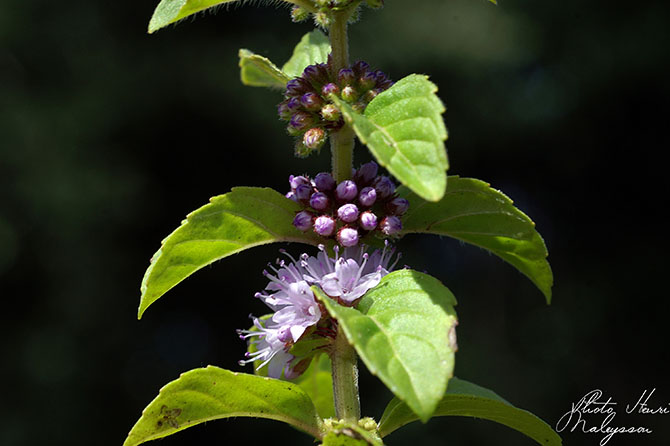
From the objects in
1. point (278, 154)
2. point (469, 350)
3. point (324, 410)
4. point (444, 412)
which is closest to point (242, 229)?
point (444, 412)

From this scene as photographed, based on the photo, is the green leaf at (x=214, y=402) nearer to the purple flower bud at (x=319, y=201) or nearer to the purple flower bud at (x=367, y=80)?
the purple flower bud at (x=319, y=201)

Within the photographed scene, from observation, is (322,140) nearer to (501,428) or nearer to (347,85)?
(347,85)

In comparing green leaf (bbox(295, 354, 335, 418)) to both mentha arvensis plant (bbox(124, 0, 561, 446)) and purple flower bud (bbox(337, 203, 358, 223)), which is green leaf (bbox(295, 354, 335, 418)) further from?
purple flower bud (bbox(337, 203, 358, 223))

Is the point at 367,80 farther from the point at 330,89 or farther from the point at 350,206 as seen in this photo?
the point at 350,206
